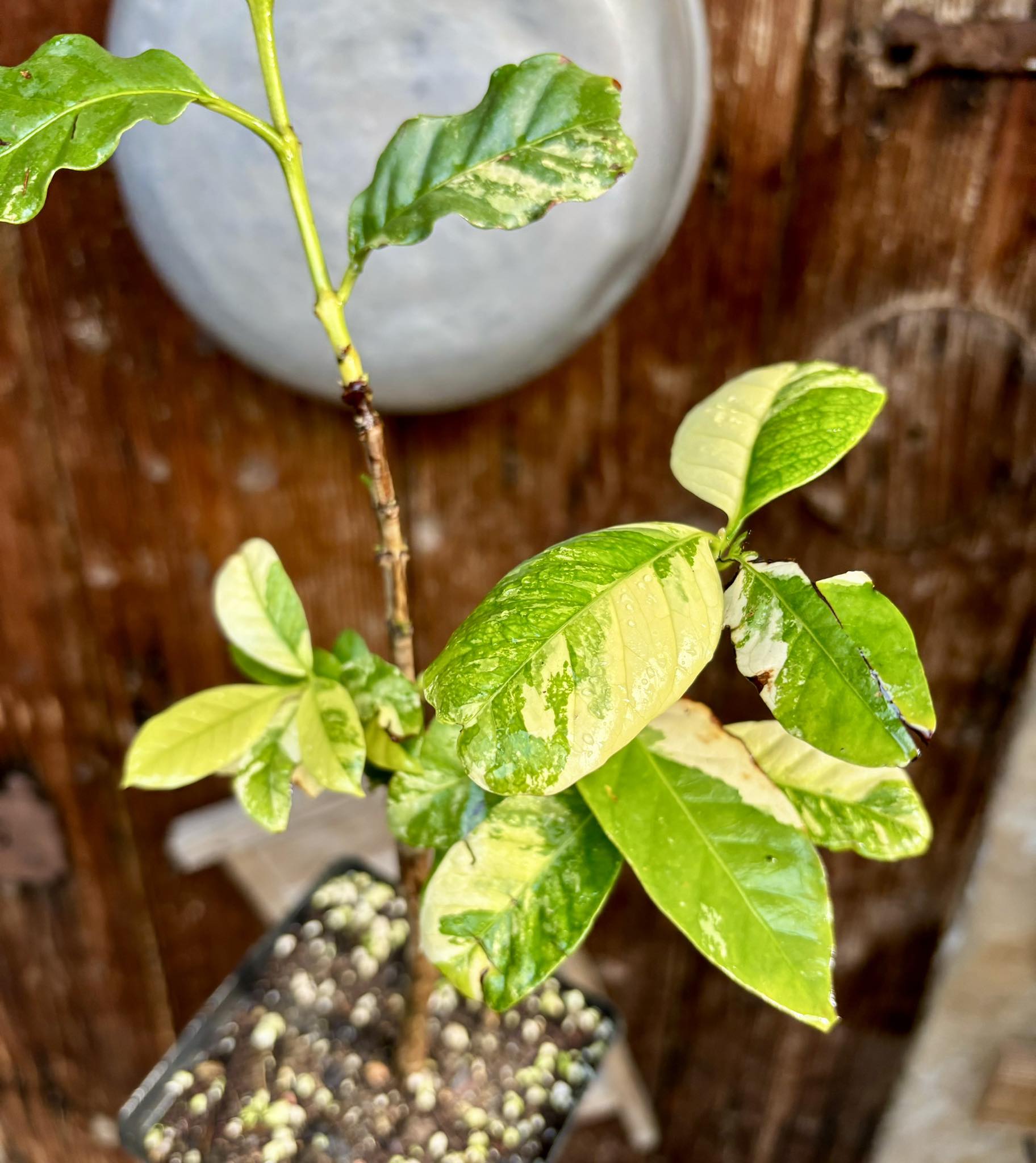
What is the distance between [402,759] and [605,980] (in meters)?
0.64

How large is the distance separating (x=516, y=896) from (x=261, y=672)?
0.58ft

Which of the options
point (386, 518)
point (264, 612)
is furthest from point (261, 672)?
point (386, 518)

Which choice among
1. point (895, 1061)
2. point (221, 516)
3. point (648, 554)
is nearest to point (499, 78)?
point (648, 554)

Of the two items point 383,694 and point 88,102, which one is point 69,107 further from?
point 383,694

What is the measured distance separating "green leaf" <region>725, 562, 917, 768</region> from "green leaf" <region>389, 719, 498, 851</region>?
0.16m

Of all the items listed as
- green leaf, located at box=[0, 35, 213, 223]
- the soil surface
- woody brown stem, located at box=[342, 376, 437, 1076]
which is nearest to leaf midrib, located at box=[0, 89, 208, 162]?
green leaf, located at box=[0, 35, 213, 223]

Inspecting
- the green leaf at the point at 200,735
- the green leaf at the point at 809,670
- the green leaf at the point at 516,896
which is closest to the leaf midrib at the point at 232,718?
the green leaf at the point at 200,735

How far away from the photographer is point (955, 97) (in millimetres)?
554

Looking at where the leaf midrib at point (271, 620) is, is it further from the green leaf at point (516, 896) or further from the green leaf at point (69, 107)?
the green leaf at point (69, 107)

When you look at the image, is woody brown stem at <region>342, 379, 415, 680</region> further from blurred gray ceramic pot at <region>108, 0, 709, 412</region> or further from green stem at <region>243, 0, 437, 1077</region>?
blurred gray ceramic pot at <region>108, 0, 709, 412</region>

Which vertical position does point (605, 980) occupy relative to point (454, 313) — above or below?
below

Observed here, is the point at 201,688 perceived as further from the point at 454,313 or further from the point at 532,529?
the point at 454,313

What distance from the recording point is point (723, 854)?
1.18 feet

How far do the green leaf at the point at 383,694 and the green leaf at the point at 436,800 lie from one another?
0.06 ft
